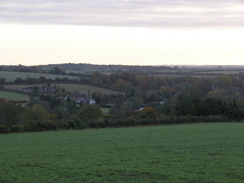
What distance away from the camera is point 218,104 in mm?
65000

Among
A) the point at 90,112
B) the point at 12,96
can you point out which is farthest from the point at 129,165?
the point at 12,96

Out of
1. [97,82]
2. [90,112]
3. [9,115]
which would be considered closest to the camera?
[9,115]

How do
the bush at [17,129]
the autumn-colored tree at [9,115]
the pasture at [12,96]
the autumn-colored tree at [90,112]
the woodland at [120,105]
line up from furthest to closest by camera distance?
the pasture at [12,96]
the autumn-colored tree at [90,112]
the autumn-colored tree at [9,115]
the woodland at [120,105]
the bush at [17,129]

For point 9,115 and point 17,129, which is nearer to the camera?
point 17,129

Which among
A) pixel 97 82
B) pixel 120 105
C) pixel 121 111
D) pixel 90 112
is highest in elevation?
pixel 97 82

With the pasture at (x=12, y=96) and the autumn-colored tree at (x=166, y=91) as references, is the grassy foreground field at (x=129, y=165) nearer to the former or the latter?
the pasture at (x=12, y=96)

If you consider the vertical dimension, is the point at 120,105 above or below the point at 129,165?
below

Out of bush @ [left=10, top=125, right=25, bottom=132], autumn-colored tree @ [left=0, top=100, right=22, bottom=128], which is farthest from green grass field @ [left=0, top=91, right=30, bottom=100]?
bush @ [left=10, top=125, right=25, bottom=132]

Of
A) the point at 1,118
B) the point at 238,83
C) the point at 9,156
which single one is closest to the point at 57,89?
the point at 1,118

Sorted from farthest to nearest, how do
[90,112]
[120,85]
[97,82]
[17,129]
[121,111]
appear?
[120,85]
[97,82]
[121,111]
[90,112]
[17,129]

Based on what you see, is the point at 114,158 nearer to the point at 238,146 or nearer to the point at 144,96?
the point at 238,146

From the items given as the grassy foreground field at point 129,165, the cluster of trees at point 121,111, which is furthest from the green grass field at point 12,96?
the grassy foreground field at point 129,165

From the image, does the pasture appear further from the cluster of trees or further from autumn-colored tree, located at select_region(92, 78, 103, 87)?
autumn-colored tree, located at select_region(92, 78, 103, 87)

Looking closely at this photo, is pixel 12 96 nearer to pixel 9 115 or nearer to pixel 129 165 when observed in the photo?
pixel 9 115
